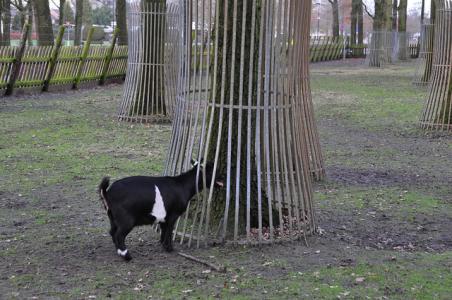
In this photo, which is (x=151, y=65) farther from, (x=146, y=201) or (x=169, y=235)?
(x=146, y=201)

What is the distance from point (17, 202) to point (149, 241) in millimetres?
2082

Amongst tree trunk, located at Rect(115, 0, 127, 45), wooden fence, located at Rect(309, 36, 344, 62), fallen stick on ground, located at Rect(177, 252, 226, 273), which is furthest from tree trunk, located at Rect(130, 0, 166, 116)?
wooden fence, located at Rect(309, 36, 344, 62)

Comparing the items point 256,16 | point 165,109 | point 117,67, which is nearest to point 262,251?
point 256,16

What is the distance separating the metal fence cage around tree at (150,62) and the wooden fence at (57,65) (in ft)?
15.4

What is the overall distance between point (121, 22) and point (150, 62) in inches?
537

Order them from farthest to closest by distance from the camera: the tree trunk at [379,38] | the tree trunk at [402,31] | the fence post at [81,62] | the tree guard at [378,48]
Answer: the tree trunk at [402,31] < the tree trunk at [379,38] < the tree guard at [378,48] < the fence post at [81,62]

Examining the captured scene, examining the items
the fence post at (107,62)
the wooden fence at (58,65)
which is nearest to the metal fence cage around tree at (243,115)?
the wooden fence at (58,65)

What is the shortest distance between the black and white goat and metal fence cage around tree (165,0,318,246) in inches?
9.2

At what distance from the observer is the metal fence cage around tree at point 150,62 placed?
1364 centimetres

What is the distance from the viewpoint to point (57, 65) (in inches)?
766

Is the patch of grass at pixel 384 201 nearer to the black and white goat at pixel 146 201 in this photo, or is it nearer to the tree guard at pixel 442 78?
the black and white goat at pixel 146 201

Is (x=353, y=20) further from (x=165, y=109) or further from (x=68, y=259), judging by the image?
(x=68, y=259)

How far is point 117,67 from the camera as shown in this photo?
23.0 m

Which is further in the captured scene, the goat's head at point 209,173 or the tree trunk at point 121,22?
the tree trunk at point 121,22
